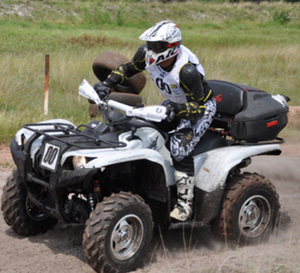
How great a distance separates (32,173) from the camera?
16.4 feet

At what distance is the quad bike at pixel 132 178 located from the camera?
4.67 m

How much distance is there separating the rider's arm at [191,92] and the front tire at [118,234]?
906 millimetres

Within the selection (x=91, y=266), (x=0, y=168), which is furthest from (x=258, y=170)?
(x=91, y=266)

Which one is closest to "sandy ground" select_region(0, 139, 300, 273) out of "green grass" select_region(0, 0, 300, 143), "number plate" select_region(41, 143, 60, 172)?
"number plate" select_region(41, 143, 60, 172)

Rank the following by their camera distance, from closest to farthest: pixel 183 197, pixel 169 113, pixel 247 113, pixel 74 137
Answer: pixel 169 113, pixel 74 137, pixel 183 197, pixel 247 113

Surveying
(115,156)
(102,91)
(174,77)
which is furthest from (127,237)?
(174,77)

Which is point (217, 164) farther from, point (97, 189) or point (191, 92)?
point (97, 189)

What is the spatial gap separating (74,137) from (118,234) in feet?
3.21

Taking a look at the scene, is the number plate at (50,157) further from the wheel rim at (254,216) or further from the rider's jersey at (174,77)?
the wheel rim at (254,216)

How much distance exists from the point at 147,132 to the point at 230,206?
1.12m

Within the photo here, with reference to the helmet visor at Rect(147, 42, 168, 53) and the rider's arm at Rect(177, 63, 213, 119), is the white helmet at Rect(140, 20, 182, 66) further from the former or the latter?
the rider's arm at Rect(177, 63, 213, 119)

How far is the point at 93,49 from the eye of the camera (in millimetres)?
20844

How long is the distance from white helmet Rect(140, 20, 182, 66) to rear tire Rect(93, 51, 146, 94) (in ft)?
20.9

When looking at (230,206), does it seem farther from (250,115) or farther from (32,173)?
(32,173)
